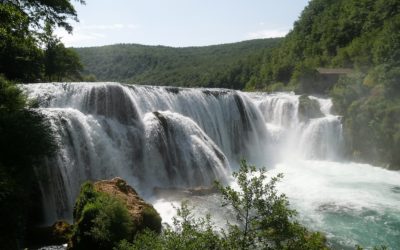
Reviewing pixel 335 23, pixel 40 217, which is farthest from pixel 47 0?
pixel 335 23

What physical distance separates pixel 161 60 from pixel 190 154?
128 m

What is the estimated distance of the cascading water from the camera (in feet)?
57.7

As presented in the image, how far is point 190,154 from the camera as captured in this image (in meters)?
23.5

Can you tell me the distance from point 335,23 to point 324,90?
2621 centimetres

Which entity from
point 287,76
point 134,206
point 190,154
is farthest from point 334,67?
point 134,206

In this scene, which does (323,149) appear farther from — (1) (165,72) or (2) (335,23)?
(1) (165,72)

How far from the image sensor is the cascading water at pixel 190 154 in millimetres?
17594

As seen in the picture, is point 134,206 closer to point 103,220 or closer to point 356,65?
point 103,220

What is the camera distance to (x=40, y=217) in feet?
53.0

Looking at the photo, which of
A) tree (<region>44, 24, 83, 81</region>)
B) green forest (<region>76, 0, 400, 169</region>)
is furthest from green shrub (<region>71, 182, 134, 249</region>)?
tree (<region>44, 24, 83, 81</region>)

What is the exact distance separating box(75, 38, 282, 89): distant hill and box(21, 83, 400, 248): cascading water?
7783 cm

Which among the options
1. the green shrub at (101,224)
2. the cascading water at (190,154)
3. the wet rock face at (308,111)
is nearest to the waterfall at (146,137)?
the cascading water at (190,154)

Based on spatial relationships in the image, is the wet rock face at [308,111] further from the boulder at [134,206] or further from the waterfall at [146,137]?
the boulder at [134,206]

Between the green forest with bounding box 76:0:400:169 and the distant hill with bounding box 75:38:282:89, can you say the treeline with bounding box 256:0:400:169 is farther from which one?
the distant hill with bounding box 75:38:282:89
